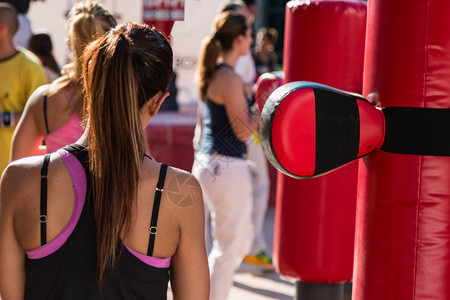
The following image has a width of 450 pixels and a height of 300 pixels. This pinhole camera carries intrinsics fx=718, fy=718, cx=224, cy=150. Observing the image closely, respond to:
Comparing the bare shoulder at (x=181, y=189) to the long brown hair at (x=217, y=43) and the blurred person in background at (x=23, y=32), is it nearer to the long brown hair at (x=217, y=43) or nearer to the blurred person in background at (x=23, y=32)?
the long brown hair at (x=217, y=43)

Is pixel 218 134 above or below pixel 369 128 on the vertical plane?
below

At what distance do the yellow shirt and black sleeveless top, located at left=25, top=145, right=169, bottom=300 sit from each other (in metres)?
2.07

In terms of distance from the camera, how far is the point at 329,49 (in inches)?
91.5

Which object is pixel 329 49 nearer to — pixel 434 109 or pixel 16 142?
pixel 434 109

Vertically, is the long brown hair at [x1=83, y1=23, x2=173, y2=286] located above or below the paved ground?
above

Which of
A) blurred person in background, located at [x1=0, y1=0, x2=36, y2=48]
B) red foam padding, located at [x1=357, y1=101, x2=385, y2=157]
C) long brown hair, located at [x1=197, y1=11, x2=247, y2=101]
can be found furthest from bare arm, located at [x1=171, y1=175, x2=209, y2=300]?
blurred person in background, located at [x1=0, y1=0, x2=36, y2=48]

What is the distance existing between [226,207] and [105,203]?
209cm

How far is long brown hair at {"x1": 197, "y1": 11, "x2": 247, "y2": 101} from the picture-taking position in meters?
3.61

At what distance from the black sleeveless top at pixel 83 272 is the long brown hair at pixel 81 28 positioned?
3.69 ft

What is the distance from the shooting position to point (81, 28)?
2.55 meters

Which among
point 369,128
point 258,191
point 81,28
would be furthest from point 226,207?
point 369,128

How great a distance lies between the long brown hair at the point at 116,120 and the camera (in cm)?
148

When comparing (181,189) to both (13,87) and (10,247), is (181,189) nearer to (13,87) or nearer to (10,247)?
(10,247)

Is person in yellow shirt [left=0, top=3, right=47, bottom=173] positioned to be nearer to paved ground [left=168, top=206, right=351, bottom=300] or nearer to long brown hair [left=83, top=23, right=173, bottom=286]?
paved ground [left=168, top=206, right=351, bottom=300]
